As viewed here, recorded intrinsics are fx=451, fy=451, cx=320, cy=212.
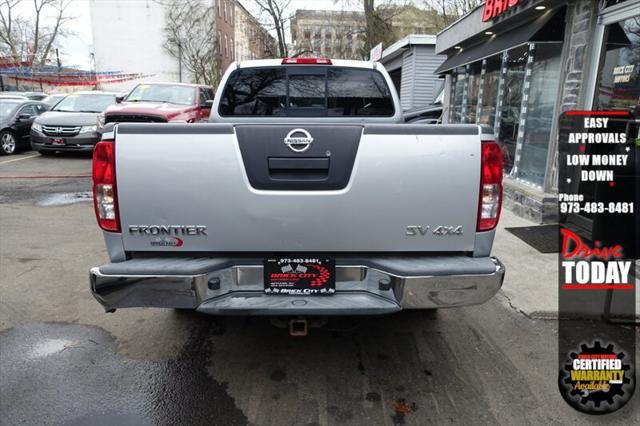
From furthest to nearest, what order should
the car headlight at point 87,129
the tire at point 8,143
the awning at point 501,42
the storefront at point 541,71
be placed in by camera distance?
the tire at point 8,143
the car headlight at point 87,129
the awning at point 501,42
the storefront at point 541,71

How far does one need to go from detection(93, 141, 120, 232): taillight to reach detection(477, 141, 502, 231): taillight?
1.99 m

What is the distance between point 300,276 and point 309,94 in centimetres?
234

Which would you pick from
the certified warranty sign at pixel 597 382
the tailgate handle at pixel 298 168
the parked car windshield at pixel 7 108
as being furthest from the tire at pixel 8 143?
the certified warranty sign at pixel 597 382

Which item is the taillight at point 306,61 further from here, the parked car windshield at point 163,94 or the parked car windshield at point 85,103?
Answer: the parked car windshield at point 85,103

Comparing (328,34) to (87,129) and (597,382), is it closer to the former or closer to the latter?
(87,129)

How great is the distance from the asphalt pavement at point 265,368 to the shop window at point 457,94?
7.77 m

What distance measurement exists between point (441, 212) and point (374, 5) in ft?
84.0

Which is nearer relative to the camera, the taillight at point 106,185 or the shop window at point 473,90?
the taillight at point 106,185

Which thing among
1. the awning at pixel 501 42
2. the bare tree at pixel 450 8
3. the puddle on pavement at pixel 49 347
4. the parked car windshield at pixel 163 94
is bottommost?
the puddle on pavement at pixel 49 347

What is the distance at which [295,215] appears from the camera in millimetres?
2443

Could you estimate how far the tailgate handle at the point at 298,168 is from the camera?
243 cm

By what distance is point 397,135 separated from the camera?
7.95 ft

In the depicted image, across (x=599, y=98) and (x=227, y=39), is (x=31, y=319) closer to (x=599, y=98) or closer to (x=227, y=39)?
(x=599, y=98)

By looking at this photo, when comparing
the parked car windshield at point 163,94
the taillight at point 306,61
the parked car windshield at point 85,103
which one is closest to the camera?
the taillight at point 306,61
